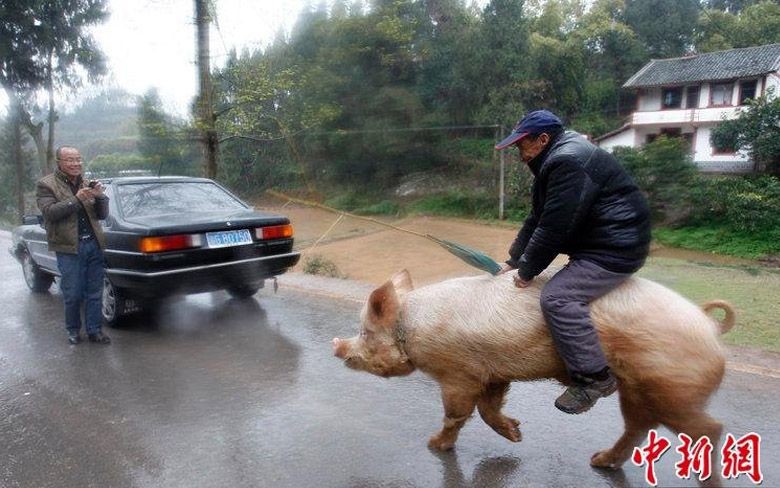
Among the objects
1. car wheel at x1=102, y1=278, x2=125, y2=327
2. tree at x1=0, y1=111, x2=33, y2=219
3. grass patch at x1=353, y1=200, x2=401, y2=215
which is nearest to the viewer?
car wheel at x1=102, y1=278, x2=125, y2=327

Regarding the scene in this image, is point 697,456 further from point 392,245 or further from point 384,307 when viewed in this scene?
point 392,245

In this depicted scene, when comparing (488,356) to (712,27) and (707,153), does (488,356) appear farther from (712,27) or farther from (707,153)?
(712,27)

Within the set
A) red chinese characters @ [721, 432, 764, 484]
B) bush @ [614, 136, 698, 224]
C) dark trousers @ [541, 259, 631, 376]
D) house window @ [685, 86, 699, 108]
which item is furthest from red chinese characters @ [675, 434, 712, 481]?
house window @ [685, 86, 699, 108]

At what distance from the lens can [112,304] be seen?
6414mm

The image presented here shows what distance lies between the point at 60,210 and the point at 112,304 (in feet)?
4.85

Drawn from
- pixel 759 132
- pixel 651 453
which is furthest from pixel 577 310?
pixel 759 132

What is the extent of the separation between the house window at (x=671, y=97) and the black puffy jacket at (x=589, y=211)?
29.3m

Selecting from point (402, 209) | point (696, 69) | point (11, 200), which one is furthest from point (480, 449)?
point (11, 200)

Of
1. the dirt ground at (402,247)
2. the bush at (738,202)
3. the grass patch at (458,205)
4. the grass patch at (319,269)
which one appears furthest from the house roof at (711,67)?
the grass patch at (319,269)

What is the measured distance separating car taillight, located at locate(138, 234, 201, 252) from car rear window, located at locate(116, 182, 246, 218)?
748mm

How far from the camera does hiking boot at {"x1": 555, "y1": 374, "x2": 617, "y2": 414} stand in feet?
8.96

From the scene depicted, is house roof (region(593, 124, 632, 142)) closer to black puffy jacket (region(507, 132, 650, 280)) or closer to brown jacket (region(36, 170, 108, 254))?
brown jacket (region(36, 170, 108, 254))

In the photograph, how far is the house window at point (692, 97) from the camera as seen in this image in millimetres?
27125

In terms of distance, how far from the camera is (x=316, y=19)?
89.4 ft
